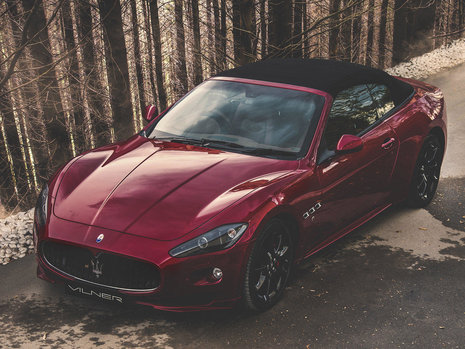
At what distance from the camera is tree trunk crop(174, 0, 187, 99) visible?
391 inches

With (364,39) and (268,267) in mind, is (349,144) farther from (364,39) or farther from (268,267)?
(364,39)

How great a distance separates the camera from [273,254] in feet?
15.0

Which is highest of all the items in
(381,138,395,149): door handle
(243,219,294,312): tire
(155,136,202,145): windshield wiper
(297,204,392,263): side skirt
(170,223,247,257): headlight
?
(155,136,202,145): windshield wiper

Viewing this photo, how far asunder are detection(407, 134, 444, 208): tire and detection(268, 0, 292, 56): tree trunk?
4300 millimetres

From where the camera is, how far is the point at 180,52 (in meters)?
10.2

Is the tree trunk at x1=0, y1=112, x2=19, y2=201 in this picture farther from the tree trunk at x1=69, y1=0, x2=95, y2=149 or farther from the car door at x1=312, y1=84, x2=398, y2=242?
the car door at x1=312, y1=84, x2=398, y2=242

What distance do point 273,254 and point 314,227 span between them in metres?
0.54

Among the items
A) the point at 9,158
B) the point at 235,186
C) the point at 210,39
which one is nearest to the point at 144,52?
the point at 210,39

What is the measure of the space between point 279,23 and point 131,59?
2.68 metres

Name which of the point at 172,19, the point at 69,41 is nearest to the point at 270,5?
the point at 172,19

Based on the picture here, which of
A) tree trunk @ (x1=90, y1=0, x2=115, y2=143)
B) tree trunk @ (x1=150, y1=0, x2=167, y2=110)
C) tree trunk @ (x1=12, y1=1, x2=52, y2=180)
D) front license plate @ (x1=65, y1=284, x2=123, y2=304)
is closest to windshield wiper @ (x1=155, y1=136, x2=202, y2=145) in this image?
front license plate @ (x1=65, y1=284, x2=123, y2=304)

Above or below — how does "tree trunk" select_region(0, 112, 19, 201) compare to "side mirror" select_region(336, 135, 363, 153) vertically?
below

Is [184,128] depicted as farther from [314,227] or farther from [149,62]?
[149,62]

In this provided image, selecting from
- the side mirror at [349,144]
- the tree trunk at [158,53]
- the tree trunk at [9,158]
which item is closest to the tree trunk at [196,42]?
the tree trunk at [158,53]
